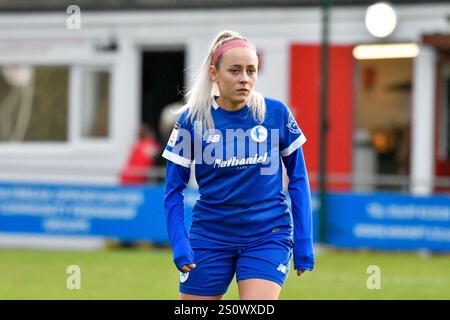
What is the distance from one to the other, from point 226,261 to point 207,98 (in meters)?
0.96

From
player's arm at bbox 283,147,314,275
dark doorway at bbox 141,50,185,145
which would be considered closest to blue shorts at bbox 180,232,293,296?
player's arm at bbox 283,147,314,275

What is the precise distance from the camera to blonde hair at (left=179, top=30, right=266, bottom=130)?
6.81 metres

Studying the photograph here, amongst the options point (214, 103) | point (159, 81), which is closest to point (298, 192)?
point (214, 103)

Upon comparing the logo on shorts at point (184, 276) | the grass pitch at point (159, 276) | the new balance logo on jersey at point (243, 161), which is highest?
the new balance logo on jersey at point (243, 161)

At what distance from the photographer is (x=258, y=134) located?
6781 millimetres

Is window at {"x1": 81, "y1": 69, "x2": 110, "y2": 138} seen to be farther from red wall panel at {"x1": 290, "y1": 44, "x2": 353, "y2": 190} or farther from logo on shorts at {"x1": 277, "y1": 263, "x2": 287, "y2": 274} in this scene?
logo on shorts at {"x1": 277, "y1": 263, "x2": 287, "y2": 274}

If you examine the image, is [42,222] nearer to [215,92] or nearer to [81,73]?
[81,73]

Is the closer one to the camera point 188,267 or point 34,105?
point 188,267

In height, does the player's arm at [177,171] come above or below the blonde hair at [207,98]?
below

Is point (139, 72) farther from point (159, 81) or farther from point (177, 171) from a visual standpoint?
point (177, 171)

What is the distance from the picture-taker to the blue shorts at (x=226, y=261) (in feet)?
22.0

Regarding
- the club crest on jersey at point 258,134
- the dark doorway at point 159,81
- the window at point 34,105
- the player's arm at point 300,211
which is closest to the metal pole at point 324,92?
the dark doorway at point 159,81

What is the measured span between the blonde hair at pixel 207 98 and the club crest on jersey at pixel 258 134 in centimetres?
5

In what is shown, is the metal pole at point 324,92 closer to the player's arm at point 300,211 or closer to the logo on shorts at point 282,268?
the player's arm at point 300,211
